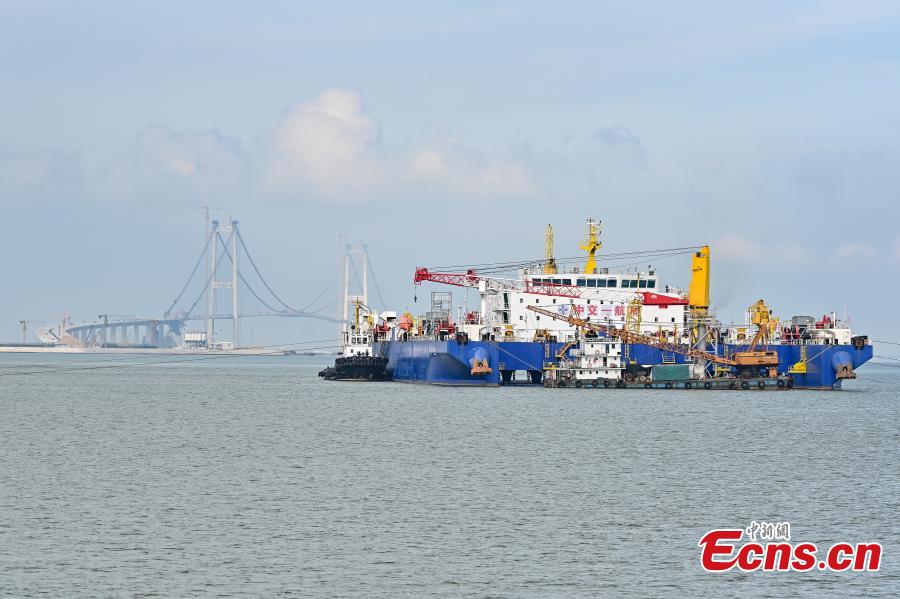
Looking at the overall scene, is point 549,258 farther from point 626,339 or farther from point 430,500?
point 430,500

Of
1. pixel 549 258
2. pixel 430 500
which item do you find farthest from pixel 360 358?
pixel 430 500

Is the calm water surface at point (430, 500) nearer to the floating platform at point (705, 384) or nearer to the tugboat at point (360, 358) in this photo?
the floating platform at point (705, 384)

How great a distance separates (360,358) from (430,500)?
79.1m

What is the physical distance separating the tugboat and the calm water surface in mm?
43374

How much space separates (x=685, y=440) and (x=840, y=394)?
46662 millimetres

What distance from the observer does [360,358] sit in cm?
11531

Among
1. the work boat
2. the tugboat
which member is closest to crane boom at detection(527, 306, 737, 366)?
the work boat

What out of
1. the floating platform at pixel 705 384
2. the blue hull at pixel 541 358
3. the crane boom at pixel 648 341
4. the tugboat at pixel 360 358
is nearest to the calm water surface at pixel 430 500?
the floating platform at pixel 705 384

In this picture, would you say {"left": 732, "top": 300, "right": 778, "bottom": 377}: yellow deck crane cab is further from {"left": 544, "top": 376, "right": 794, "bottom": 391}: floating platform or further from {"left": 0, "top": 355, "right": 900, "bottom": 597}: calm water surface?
{"left": 0, "top": 355, "right": 900, "bottom": 597}: calm water surface

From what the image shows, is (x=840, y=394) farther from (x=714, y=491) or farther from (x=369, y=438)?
(x=714, y=491)

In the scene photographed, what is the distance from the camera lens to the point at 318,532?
103ft

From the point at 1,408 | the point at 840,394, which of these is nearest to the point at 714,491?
the point at 1,408

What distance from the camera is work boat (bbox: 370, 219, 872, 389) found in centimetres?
8831

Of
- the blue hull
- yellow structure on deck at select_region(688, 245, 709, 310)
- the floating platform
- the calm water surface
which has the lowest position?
the calm water surface
